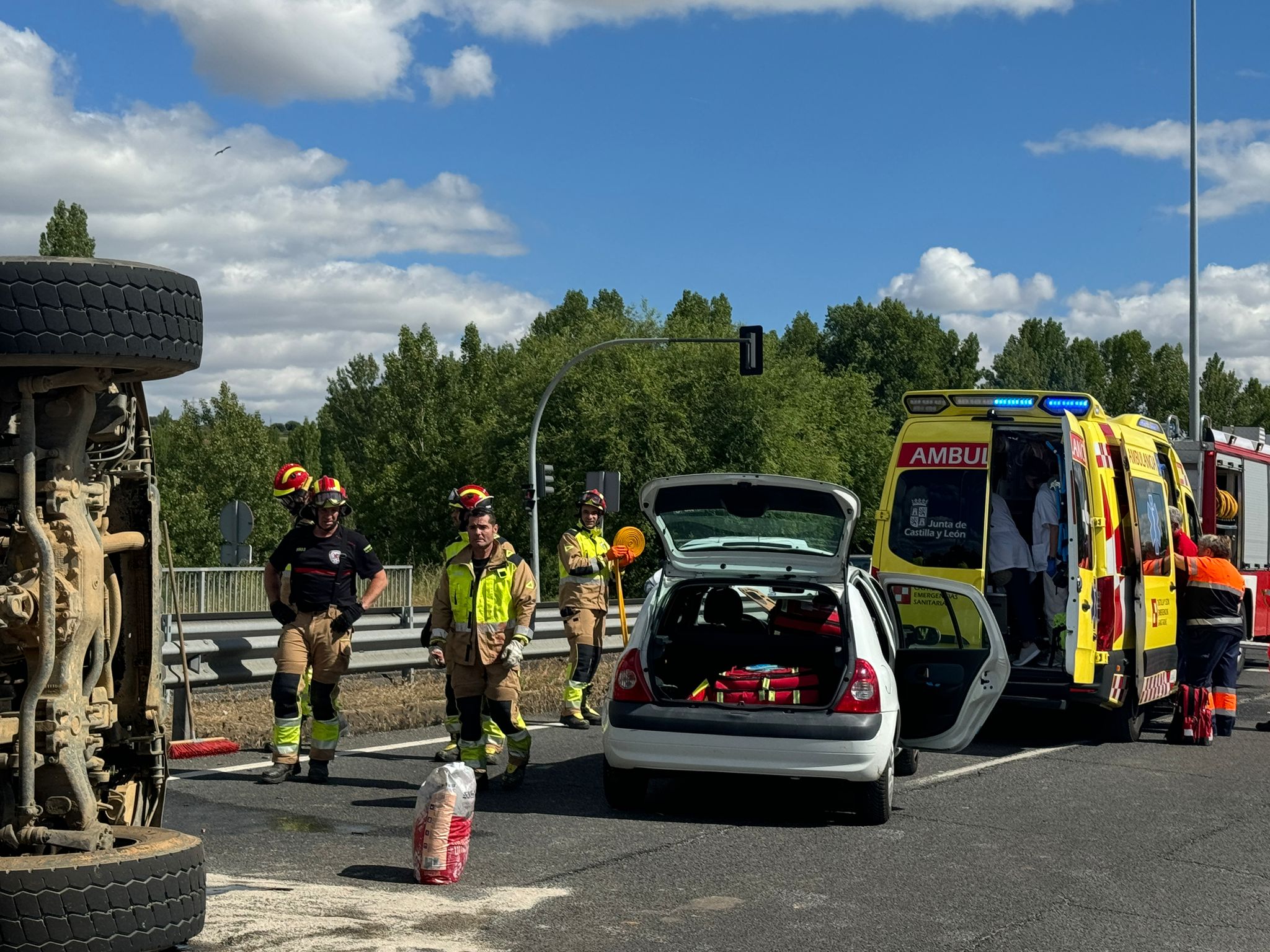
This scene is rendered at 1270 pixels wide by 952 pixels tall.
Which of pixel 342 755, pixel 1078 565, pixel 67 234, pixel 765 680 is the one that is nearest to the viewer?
pixel 765 680

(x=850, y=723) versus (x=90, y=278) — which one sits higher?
(x=90, y=278)

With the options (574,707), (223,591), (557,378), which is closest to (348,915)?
(574,707)

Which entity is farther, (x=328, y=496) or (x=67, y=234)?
(x=67, y=234)

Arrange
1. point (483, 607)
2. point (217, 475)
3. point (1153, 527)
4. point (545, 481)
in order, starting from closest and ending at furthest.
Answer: point (483, 607) < point (1153, 527) < point (545, 481) < point (217, 475)

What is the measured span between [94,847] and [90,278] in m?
1.85

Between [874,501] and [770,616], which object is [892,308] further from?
[770,616]

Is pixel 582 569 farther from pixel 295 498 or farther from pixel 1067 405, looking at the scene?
pixel 1067 405

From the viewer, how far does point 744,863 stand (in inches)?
295

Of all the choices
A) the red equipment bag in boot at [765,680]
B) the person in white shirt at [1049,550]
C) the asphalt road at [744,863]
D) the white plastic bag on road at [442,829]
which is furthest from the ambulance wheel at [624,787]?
the person in white shirt at [1049,550]

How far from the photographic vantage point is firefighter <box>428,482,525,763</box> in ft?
31.9

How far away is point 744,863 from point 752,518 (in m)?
2.35

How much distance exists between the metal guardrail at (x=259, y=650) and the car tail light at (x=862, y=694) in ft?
11.7

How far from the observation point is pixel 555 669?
16.6 m

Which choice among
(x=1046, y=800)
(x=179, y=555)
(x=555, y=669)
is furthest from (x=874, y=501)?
(x=1046, y=800)
